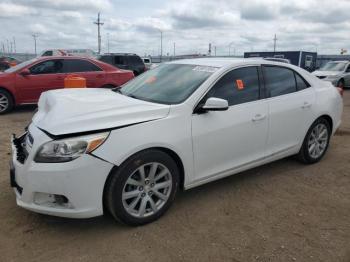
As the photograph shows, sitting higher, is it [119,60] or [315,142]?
[119,60]

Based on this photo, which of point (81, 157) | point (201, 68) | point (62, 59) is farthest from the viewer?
point (62, 59)

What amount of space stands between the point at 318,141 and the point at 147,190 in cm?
303

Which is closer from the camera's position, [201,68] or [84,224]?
[84,224]

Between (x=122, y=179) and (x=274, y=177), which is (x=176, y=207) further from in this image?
(x=274, y=177)

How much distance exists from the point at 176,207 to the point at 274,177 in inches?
63.1

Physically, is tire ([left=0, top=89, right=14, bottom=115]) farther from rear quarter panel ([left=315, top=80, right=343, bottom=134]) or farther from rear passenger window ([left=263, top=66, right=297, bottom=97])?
rear quarter panel ([left=315, top=80, right=343, bottom=134])

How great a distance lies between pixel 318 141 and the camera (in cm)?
531

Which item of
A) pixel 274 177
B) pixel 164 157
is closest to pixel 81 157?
pixel 164 157

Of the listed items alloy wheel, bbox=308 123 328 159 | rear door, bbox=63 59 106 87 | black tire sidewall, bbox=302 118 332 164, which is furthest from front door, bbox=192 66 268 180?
rear door, bbox=63 59 106 87

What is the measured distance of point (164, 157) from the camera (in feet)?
11.2

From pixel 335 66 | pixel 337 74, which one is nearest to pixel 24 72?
pixel 337 74

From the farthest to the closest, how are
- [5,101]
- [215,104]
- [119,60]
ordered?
[119,60] < [5,101] < [215,104]

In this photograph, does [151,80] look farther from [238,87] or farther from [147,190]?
[147,190]

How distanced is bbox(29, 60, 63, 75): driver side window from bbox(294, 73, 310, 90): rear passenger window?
22.9 ft
